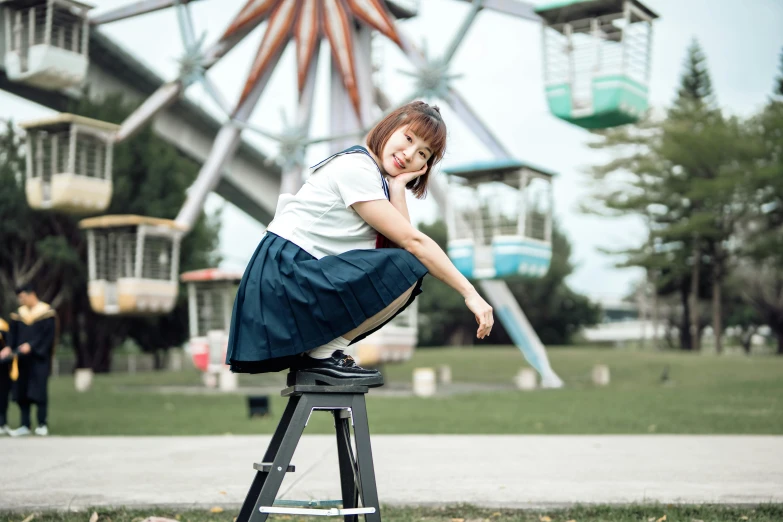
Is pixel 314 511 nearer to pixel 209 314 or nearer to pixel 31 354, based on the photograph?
pixel 31 354

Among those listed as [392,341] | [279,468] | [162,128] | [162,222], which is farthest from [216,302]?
[279,468]

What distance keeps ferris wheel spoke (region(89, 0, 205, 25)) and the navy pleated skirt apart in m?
21.0

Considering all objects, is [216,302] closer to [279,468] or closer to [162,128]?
[162,128]

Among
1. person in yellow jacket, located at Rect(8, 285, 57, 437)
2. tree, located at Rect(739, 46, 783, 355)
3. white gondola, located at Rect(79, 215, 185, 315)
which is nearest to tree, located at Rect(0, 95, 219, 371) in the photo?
white gondola, located at Rect(79, 215, 185, 315)

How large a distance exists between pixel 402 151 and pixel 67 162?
1702 cm

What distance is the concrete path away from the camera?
15.4 feet

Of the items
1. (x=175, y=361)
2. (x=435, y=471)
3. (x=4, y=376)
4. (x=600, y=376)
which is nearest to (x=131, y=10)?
(x=4, y=376)

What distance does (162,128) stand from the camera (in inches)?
1225

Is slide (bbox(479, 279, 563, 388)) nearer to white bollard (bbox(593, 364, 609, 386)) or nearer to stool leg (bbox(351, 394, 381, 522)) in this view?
white bollard (bbox(593, 364, 609, 386))

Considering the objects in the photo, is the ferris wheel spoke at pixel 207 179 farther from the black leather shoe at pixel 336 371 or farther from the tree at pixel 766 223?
the tree at pixel 766 223

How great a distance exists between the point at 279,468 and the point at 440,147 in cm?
120

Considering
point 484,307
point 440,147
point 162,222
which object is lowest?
point 484,307

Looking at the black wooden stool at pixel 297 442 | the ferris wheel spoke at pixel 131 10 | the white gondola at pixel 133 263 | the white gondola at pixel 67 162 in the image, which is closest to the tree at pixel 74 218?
the ferris wheel spoke at pixel 131 10

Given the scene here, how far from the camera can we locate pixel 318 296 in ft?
9.43
